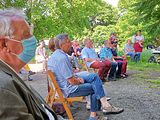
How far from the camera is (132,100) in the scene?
7.10 metres

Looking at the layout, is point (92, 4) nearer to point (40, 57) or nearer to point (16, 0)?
point (16, 0)

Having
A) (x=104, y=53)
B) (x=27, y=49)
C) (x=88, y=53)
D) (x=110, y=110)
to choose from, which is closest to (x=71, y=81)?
(x=110, y=110)

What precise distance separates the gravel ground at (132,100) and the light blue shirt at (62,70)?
52 cm

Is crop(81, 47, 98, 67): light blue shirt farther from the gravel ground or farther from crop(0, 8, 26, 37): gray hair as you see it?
crop(0, 8, 26, 37): gray hair

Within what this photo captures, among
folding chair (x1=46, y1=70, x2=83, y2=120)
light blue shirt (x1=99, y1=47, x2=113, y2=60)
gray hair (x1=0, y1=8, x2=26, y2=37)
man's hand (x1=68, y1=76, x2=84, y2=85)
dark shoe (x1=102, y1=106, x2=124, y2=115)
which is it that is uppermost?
gray hair (x1=0, y1=8, x2=26, y2=37)

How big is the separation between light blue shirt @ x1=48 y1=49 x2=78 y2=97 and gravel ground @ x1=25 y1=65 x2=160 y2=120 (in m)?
0.52

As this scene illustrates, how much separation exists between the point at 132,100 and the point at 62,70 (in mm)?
2580

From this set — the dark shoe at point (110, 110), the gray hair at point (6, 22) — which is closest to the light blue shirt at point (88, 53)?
the dark shoe at point (110, 110)

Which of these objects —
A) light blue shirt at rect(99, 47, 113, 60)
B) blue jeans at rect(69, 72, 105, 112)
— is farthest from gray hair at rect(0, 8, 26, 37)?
light blue shirt at rect(99, 47, 113, 60)

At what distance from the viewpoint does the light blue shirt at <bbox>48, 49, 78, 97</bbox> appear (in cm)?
509

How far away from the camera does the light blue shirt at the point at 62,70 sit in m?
5.09

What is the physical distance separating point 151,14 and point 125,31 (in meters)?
17.7

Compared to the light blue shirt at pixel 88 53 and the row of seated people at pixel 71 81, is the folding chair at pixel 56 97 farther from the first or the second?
the light blue shirt at pixel 88 53

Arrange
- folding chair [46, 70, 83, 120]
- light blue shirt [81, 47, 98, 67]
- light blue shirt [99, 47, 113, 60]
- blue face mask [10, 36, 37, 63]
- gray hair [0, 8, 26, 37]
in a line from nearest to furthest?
gray hair [0, 8, 26, 37], blue face mask [10, 36, 37, 63], folding chair [46, 70, 83, 120], light blue shirt [81, 47, 98, 67], light blue shirt [99, 47, 113, 60]
